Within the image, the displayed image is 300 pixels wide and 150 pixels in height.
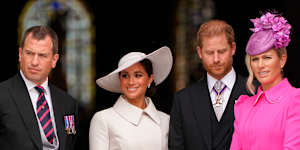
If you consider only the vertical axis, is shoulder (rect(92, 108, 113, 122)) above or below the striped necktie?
below

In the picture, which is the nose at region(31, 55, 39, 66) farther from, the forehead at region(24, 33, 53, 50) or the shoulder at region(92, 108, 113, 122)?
the shoulder at region(92, 108, 113, 122)

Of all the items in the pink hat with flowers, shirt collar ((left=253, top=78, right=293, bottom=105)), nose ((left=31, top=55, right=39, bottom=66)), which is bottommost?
shirt collar ((left=253, top=78, right=293, bottom=105))

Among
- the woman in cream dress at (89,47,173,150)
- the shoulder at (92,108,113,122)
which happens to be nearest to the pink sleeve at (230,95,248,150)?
the woman in cream dress at (89,47,173,150)

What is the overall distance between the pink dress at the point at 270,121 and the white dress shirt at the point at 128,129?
752mm

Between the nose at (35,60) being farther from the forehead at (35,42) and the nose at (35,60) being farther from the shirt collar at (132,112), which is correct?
the shirt collar at (132,112)

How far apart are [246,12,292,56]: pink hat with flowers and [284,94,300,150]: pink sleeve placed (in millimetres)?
344

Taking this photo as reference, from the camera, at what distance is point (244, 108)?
3391 millimetres

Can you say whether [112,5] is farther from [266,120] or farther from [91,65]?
[266,120]

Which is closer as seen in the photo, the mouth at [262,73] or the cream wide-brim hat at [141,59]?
the mouth at [262,73]

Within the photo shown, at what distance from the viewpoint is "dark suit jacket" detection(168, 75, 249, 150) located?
3695 millimetres

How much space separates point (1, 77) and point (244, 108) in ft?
18.5

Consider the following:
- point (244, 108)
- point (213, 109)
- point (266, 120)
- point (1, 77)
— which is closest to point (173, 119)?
point (213, 109)

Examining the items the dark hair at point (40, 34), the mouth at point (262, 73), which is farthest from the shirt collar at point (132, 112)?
the mouth at point (262, 73)

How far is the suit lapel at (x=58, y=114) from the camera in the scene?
374cm
